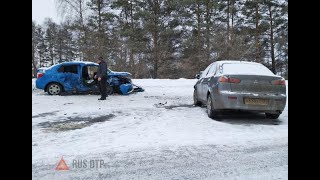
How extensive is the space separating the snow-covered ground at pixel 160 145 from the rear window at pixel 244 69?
3.86 feet

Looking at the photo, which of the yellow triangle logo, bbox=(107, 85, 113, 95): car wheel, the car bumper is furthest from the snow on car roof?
bbox=(107, 85, 113, 95): car wheel

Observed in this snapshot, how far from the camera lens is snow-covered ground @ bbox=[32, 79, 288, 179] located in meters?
3.97

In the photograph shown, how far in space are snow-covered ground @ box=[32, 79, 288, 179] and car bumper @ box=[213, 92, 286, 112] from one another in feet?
1.28

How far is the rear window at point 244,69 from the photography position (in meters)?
7.31

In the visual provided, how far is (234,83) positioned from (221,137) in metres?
1.71

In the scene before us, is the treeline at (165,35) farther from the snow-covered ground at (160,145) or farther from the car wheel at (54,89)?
the snow-covered ground at (160,145)

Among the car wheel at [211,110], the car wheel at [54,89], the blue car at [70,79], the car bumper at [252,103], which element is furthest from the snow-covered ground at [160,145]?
the car wheel at [54,89]

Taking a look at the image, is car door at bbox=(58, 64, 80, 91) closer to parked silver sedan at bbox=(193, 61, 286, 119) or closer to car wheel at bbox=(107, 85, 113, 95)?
car wheel at bbox=(107, 85, 113, 95)

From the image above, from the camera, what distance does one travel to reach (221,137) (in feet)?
19.0

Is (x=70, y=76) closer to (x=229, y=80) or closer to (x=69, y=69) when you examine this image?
Answer: (x=69, y=69)

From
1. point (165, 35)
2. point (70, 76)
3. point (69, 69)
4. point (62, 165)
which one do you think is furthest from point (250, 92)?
point (165, 35)
